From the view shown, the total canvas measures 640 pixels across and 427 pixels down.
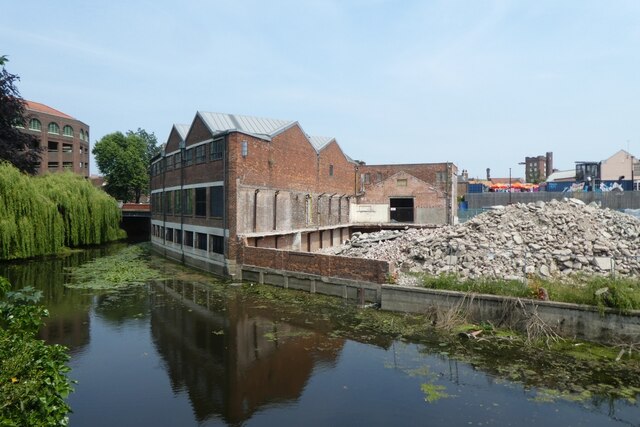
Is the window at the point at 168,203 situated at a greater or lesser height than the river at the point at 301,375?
greater

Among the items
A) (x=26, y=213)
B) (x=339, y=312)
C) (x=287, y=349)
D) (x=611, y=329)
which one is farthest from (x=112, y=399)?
(x=26, y=213)

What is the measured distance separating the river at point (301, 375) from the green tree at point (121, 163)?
44.5 meters

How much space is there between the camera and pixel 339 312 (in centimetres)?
1725

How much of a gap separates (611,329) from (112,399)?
13892mm

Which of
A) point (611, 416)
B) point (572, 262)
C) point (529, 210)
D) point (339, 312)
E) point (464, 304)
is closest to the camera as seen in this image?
point (611, 416)

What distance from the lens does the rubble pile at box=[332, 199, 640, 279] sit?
18.2m

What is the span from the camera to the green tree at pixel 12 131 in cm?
2877

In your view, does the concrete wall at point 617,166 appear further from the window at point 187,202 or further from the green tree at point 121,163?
the green tree at point 121,163

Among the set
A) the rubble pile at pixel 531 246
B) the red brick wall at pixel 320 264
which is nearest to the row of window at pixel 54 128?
the red brick wall at pixel 320 264

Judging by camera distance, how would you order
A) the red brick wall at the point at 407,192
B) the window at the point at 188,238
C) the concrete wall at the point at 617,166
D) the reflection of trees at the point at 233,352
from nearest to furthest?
the reflection of trees at the point at 233,352
the window at the point at 188,238
the red brick wall at the point at 407,192
the concrete wall at the point at 617,166

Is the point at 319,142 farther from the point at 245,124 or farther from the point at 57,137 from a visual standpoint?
the point at 57,137

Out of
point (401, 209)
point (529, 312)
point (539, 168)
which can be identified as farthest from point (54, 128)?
point (539, 168)

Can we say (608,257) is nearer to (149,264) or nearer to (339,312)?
(339,312)

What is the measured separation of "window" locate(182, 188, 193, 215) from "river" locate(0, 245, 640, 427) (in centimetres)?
1258
